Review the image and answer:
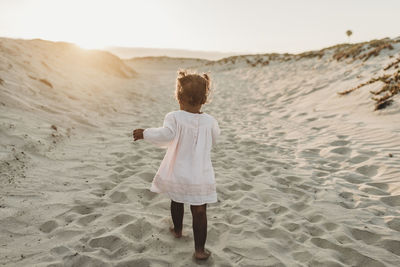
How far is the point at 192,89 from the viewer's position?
231cm

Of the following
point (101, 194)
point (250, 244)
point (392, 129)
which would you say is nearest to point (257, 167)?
point (250, 244)

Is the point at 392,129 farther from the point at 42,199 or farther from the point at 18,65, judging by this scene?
the point at 18,65

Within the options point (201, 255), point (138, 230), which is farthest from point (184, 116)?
point (138, 230)

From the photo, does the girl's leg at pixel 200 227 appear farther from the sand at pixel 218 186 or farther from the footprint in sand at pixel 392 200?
the footprint in sand at pixel 392 200

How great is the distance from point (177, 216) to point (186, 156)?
26.1 inches

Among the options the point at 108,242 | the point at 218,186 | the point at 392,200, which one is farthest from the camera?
the point at 218,186

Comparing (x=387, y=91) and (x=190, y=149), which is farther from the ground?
(x=387, y=91)

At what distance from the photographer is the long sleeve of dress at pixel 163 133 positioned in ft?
7.52

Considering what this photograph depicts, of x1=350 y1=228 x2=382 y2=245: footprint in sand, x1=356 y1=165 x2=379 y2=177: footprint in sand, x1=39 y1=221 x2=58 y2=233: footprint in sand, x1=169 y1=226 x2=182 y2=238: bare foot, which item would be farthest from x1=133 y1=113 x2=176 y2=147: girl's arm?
x1=356 y1=165 x2=379 y2=177: footprint in sand

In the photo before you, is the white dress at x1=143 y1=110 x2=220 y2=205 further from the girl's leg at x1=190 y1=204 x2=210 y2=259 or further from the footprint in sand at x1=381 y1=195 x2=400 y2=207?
the footprint in sand at x1=381 y1=195 x2=400 y2=207

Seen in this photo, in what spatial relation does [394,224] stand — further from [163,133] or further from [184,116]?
[163,133]

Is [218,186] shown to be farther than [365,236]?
Yes

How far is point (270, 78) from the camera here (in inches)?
610

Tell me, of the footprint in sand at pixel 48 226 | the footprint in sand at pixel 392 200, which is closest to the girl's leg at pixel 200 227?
the footprint in sand at pixel 48 226
